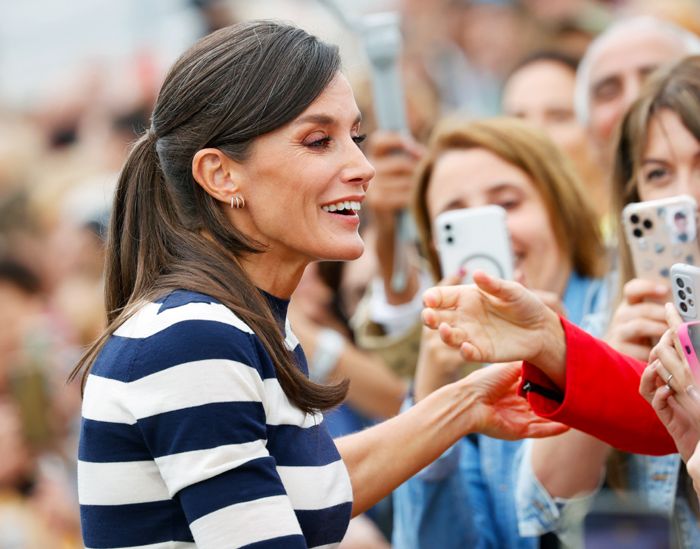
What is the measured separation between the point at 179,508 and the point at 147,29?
5117mm

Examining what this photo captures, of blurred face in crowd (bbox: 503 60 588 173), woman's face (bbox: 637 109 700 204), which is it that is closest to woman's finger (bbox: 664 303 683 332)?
woman's face (bbox: 637 109 700 204)

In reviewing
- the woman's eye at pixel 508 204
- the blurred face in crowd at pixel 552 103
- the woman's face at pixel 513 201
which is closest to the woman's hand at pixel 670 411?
the woman's face at pixel 513 201

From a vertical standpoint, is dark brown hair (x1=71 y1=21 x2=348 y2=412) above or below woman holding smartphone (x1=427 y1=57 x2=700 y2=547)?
above

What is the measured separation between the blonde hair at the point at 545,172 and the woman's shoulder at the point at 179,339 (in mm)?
1342

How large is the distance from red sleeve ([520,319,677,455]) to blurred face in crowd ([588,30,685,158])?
1486mm

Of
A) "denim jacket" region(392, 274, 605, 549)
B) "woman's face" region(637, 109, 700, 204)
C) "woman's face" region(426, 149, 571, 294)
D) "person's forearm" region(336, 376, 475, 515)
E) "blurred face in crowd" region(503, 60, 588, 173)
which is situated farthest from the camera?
"blurred face in crowd" region(503, 60, 588, 173)

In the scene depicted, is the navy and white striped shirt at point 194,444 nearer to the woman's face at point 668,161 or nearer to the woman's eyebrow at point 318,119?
the woman's eyebrow at point 318,119

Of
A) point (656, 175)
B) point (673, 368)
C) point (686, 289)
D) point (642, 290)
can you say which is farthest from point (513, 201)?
point (673, 368)

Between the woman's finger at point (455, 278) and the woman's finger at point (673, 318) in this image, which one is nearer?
the woman's finger at point (673, 318)

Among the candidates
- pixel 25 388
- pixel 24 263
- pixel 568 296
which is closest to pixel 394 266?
pixel 568 296

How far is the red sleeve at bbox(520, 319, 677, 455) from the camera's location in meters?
2.04

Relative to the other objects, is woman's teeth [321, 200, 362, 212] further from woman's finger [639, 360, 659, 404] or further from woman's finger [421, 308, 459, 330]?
woman's finger [639, 360, 659, 404]

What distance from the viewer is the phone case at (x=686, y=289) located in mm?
1863

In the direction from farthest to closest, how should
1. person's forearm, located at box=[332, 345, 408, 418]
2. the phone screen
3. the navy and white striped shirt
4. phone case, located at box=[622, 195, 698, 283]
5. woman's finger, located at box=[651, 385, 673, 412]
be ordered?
1. person's forearm, located at box=[332, 345, 408, 418]
2. phone case, located at box=[622, 195, 698, 283]
3. woman's finger, located at box=[651, 385, 673, 412]
4. the phone screen
5. the navy and white striped shirt
